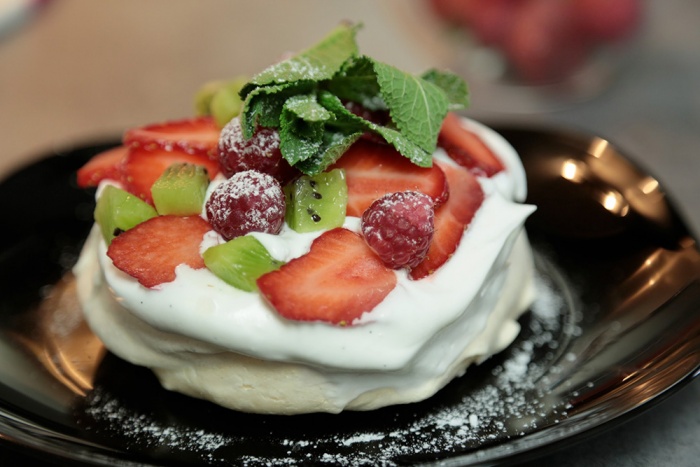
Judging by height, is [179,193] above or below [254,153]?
below

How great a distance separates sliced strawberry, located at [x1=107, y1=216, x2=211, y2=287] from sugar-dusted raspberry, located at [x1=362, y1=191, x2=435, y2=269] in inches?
13.1

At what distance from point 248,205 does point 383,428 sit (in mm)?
499

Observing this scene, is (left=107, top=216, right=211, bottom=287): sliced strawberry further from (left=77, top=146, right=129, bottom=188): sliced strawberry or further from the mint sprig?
(left=77, top=146, right=129, bottom=188): sliced strawberry

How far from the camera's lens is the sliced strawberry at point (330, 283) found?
150 cm

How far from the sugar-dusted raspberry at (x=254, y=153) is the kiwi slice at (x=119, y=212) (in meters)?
0.19

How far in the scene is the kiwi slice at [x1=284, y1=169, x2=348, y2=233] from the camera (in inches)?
65.3

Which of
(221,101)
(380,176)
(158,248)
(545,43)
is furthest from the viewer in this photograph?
(545,43)

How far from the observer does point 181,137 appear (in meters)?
1.93

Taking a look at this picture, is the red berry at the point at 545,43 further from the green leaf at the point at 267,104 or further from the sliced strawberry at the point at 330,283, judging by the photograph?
the sliced strawberry at the point at 330,283

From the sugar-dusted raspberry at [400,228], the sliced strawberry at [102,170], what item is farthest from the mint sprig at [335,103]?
the sliced strawberry at [102,170]

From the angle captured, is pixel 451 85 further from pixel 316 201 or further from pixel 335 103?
pixel 316 201

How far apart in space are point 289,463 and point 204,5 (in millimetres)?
3148

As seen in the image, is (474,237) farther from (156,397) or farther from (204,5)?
(204,5)

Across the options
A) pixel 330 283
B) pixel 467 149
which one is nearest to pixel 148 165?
pixel 330 283
